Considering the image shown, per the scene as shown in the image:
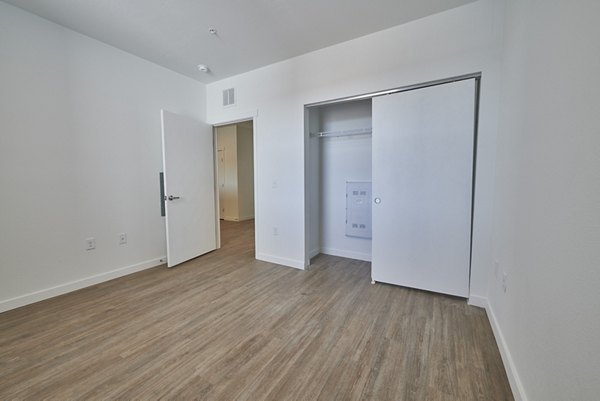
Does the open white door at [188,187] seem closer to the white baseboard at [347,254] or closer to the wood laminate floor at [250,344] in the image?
the wood laminate floor at [250,344]

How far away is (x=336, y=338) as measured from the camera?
1.82 meters

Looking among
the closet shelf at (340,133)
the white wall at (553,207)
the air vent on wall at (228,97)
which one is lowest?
the white wall at (553,207)

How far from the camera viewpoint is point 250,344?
5.75 ft

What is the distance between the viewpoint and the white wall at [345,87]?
2.09 m

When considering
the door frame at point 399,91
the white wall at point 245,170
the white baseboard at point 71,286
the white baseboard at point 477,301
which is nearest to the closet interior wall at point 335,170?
the door frame at point 399,91

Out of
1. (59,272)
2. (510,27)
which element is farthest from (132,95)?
(510,27)

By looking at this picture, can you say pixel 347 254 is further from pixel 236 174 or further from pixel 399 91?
pixel 236 174

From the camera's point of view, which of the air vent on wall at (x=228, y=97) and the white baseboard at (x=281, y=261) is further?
the air vent on wall at (x=228, y=97)

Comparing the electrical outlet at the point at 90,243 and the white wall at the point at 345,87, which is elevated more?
the white wall at the point at 345,87

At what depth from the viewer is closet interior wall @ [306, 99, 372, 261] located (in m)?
3.41

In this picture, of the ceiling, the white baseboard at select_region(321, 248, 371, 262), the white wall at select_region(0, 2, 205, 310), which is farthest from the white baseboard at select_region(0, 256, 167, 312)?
the ceiling

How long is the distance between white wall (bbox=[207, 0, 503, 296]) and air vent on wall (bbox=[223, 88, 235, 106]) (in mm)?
97

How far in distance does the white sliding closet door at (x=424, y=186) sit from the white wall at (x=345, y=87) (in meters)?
0.12

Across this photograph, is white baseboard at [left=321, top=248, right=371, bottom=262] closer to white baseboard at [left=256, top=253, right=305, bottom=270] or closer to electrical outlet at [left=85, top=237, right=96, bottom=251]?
white baseboard at [left=256, top=253, right=305, bottom=270]
